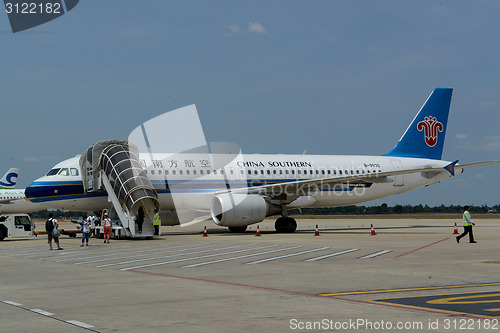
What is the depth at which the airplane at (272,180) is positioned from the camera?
30.4m

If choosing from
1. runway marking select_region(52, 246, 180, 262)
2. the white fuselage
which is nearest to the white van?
the white fuselage

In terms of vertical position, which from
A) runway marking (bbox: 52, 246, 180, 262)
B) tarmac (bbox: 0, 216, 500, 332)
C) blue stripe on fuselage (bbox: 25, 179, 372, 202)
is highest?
blue stripe on fuselage (bbox: 25, 179, 372, 202)

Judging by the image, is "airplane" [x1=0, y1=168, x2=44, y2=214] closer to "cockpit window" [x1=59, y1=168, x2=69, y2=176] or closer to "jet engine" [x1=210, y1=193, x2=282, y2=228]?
"cockpit window" [x1=59, y1=168, x2=69, y2=176]

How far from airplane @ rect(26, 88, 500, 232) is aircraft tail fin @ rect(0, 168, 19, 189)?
4451 cm

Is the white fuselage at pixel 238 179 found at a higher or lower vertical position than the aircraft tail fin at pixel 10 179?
lower

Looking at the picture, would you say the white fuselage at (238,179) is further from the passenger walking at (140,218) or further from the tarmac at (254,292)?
the tarmac at (254,292)

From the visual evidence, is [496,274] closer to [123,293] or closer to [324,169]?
[123,293]

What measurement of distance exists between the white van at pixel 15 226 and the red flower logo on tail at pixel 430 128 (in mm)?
25873

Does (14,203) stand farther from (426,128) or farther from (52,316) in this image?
(52,316)

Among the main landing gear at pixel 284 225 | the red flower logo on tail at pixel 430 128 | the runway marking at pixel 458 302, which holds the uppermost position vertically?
the red flower logo on tail at pixel 430 128

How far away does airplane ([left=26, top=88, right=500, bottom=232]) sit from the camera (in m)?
30.4

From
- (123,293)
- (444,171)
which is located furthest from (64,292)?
(444,171)

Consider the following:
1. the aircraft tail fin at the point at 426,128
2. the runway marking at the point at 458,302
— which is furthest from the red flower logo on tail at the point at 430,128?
the runway marking at the point at 458,302

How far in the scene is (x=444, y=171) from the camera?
38156 mm
